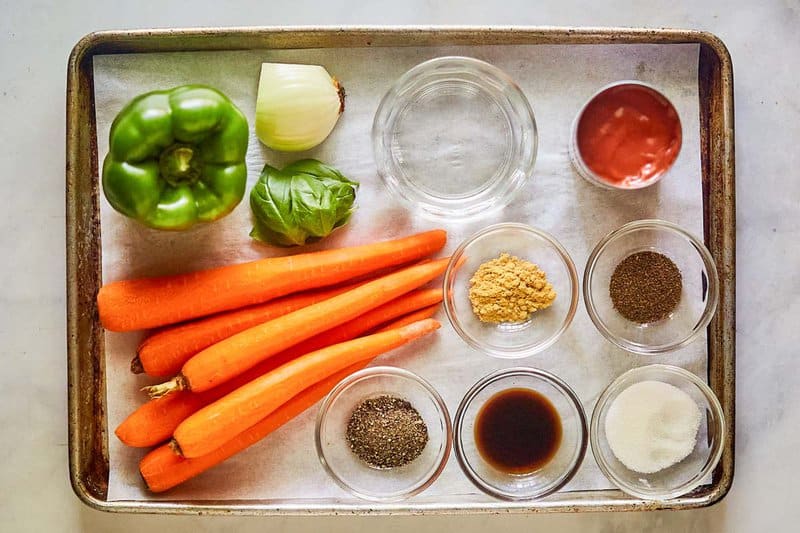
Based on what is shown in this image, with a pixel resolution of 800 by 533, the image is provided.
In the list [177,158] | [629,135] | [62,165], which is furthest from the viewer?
[62,165]

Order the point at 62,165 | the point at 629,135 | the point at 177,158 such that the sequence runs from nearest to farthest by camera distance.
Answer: the point at 177,158
the point at 629,135
the point at 62,165

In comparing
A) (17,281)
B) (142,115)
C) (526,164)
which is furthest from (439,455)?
(17,281)

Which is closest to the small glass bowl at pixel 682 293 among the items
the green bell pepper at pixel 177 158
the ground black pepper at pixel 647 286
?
the ground black pepper at pixel 647 286

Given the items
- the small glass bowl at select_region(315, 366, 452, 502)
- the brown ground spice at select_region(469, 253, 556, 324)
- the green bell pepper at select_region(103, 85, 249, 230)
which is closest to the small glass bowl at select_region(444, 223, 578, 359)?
the brown ground spice at select_region(469, 253, 556, 324)

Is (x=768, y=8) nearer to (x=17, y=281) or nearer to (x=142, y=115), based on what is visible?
(x=142, y=115)

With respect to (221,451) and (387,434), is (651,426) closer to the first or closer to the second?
(387,434)

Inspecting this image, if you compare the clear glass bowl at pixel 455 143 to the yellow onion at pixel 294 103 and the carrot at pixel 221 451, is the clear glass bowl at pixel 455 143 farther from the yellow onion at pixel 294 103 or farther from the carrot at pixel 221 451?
the carrot at pixel 221 451

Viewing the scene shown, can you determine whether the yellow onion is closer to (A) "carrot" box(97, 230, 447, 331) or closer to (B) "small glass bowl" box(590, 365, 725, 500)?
(A) "carrot" box(97, 230, 447, 331)

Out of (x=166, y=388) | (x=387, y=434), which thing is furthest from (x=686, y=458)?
(x=166, y=388)
